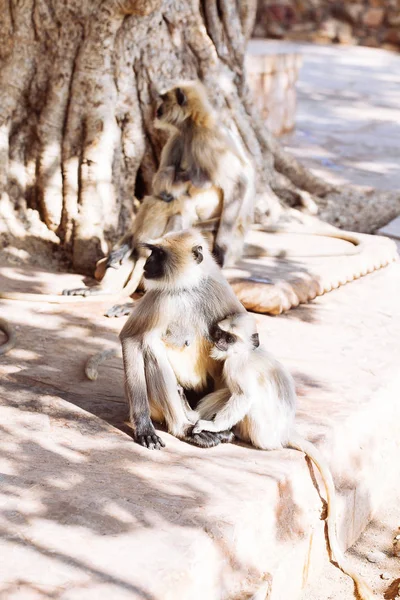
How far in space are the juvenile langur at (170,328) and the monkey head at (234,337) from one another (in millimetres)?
102

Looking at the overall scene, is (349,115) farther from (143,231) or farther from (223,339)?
(223,339)

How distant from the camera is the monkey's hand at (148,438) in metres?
3.44

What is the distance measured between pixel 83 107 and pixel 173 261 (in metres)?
2.75

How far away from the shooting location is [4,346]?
14.3 feet

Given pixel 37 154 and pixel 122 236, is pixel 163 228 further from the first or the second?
pixel 37 154

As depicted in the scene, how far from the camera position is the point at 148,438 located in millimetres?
A: 3447

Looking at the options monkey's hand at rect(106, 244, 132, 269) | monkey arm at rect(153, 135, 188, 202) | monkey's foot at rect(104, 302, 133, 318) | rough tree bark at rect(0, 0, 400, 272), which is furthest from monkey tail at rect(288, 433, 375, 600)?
rough tree bark at rect(0, 0, 400, 272)

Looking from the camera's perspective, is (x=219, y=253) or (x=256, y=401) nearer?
(x=256, y=401)

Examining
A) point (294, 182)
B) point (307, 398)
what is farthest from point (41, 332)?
point (294, 182)

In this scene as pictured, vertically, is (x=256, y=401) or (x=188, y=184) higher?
(x=188, y=184)

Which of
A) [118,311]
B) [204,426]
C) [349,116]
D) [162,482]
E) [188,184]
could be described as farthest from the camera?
[349,116]

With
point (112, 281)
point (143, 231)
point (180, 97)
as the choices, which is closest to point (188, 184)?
point (143, 231)

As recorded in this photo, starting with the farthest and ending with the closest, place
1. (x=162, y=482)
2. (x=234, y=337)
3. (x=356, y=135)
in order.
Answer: (x=356, y=135), (x=234, y=337), (x=162, y=482)

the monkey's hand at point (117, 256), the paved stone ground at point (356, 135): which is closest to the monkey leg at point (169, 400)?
the paved stone ground at point (356, 135)
